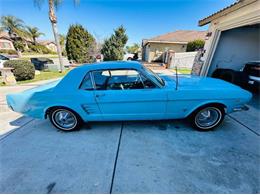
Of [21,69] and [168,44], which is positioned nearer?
[21,69]

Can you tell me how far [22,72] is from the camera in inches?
366

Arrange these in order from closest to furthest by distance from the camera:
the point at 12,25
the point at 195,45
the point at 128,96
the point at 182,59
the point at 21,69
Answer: the point at 128,96 → the point at 21,69 → the point at 182,59 → the point at 195,45 → the point at 12,25

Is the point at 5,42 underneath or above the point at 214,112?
underneath

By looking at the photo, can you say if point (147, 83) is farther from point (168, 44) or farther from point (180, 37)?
point (180, 37)

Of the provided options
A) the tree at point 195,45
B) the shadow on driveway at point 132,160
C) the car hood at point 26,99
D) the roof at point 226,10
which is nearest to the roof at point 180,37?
the tree at point 195,45

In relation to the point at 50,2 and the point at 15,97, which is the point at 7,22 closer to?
the point at 50,2

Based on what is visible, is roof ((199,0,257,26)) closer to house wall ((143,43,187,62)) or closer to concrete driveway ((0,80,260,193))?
concrete driveway ((0,80,260,193))

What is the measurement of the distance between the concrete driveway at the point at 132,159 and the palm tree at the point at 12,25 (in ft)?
184

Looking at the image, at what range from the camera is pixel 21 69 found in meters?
9.24

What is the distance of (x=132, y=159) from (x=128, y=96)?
116 cm

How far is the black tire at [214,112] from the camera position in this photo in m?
3.09

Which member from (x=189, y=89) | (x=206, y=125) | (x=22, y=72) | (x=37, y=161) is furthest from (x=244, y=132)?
(x=22, y=72)

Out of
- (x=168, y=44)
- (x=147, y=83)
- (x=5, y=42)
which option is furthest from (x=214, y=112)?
(x=5, y=42)

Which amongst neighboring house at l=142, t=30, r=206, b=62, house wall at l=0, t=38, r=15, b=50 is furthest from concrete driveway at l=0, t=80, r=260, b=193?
house wall at l=0, t=38, r=15, b=50
